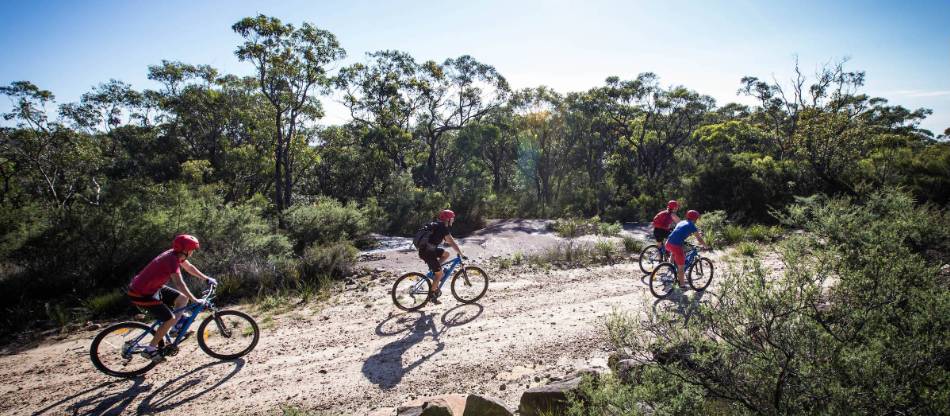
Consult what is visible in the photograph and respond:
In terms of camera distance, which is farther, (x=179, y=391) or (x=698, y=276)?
(x=698, y=276)

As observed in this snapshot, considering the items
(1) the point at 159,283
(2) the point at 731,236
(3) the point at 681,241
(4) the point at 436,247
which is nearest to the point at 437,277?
(4) the point at 436,247

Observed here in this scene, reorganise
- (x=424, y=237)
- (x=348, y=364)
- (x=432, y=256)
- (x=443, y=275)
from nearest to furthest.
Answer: (x=348, y=364) < (x=424, y=237) < (x=432, y=256) < (x=443, y=275)

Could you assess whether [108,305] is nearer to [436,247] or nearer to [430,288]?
[430,288]

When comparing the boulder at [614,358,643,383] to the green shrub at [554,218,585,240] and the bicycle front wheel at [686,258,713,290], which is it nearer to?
the bicycle front wheel at [686,258,713,290]

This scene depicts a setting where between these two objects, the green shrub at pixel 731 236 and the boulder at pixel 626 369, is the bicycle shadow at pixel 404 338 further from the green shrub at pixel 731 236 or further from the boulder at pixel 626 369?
the green shrub at pixel 731 236

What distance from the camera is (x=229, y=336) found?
21.4 feet

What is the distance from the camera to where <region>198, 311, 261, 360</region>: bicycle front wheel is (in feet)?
20.8

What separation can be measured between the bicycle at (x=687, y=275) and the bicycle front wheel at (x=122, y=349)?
856 cm

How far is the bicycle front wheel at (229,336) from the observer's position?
250 inches

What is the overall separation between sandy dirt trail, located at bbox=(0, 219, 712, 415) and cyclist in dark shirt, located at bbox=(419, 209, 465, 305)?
64 cm

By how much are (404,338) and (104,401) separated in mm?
3878

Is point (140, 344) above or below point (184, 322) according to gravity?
below

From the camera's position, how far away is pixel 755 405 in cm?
372

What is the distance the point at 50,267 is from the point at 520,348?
10468 millimetres
